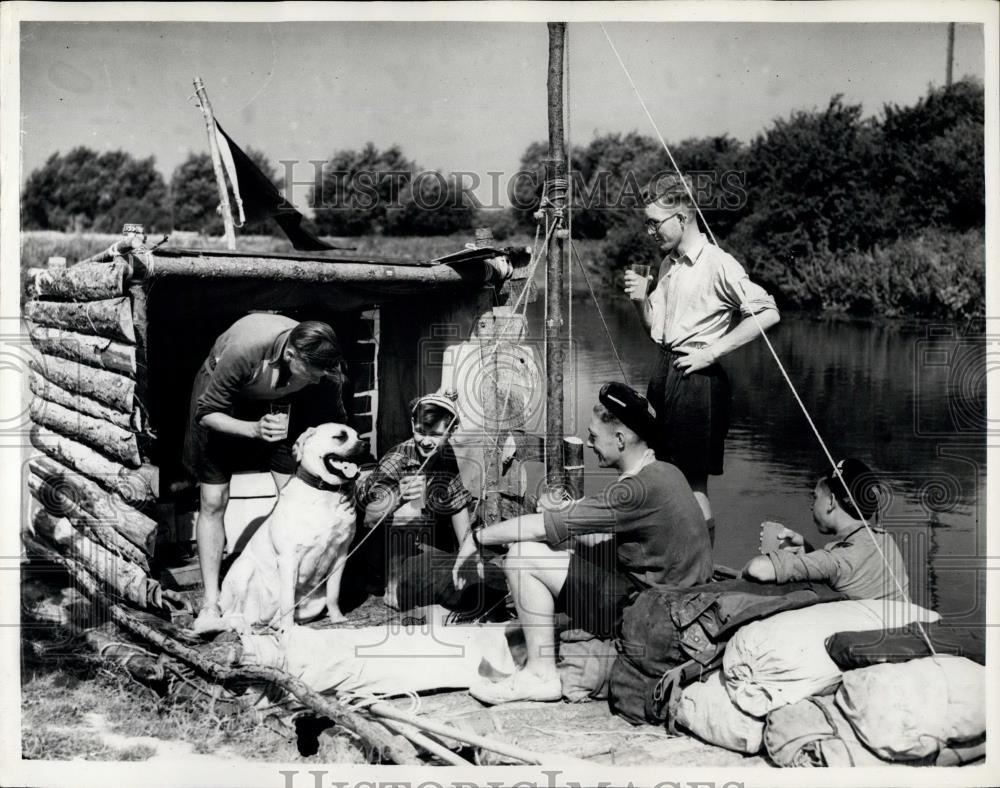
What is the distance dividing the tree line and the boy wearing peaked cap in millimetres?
1492

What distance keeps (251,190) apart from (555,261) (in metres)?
2.12

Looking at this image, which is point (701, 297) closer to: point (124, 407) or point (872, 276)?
point (872, 276)

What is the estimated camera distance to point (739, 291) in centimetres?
568

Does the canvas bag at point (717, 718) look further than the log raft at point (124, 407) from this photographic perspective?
No

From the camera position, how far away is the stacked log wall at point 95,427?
229 inches

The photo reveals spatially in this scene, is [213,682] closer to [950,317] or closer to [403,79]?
[403,79]

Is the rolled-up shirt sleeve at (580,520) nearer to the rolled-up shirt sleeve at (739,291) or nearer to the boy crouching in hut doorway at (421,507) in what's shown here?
the boy crouching in hut doorway at (421,507)

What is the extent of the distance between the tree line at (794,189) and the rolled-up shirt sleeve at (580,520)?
6.01 feet

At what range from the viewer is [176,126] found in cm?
661

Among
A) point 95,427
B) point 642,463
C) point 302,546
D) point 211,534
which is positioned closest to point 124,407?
point 95,427

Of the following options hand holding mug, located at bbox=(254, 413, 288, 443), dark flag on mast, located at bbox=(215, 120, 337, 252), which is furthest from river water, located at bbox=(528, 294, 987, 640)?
dark flag on mast, located at bbox=(215, 120, 337, 252)

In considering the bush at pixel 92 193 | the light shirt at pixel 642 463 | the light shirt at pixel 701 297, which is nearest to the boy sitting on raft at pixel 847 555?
the light shirt at pixel 642 463

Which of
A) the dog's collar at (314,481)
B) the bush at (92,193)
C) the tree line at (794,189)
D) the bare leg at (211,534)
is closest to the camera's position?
the dog's collar at (314,481)

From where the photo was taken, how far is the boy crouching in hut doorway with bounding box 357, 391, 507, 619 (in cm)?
631
